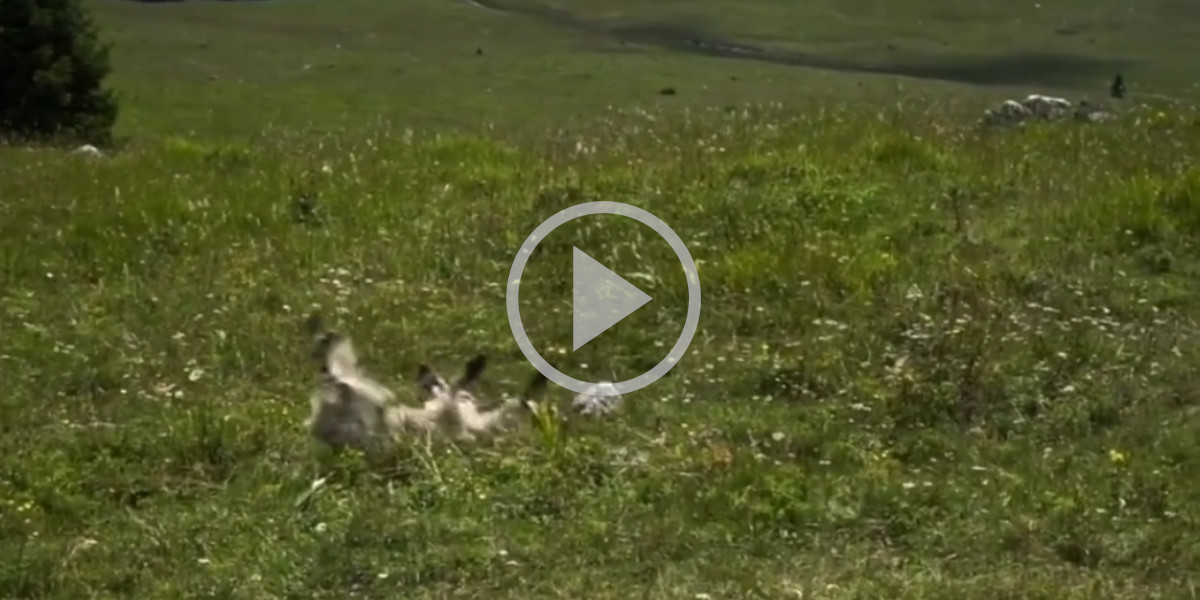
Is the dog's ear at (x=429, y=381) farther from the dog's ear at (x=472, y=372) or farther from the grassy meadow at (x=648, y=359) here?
the grassy meadow at (x=648, y=359)

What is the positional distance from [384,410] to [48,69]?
13576 mm

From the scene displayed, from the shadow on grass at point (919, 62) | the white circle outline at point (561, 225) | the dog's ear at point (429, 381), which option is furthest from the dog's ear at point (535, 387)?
the shadow on grass at point (919, 62)

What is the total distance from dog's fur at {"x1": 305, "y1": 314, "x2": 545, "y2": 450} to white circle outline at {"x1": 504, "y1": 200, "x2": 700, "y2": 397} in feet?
1.75

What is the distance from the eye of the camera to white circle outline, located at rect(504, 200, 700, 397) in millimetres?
Result: 7402

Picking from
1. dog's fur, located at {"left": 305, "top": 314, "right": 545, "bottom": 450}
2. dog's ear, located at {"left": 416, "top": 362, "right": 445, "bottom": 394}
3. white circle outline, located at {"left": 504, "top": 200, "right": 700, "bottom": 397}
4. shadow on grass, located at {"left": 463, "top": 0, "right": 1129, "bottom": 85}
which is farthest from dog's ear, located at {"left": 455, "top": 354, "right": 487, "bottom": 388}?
shadow on grass, located at {"left": 463, "top": 0, "right": 1129, "bottom": 85}

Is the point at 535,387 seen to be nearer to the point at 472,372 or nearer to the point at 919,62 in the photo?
the point at 472,372

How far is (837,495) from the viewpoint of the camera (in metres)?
6.01

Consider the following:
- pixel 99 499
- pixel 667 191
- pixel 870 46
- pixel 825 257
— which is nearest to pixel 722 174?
pixel 667 191

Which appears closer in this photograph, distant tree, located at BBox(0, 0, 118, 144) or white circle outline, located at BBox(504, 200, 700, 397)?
white circle outline, located at BBox(504, 200, 700, 397)

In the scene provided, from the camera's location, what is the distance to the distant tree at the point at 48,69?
1828cm

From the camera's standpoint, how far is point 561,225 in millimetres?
9891

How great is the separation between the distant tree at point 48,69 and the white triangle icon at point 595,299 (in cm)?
1058

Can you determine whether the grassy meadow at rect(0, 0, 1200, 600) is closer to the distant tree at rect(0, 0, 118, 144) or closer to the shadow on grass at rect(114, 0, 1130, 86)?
the distant tree at rect(0, 0, 118, 144)

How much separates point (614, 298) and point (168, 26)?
44.1 meters
